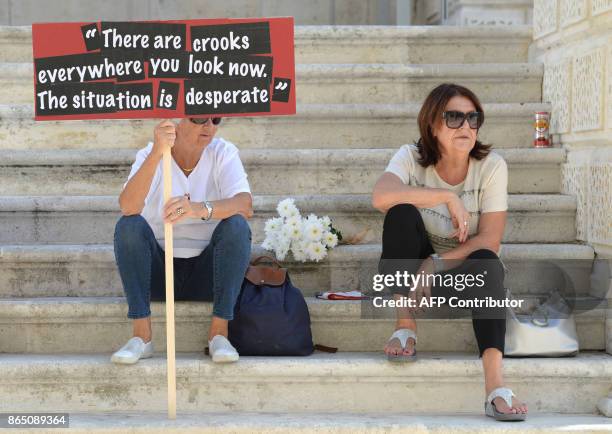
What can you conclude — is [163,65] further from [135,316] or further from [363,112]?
[363,112]

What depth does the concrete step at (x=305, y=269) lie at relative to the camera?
3.76 metres

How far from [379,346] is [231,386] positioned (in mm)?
629

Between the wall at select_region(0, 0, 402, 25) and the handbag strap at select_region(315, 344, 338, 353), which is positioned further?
the wall at select_region(0, 0, 402, 25)

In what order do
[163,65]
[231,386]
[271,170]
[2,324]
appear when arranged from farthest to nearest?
[271,170] < [2,324] < [231,386] < [163,65]

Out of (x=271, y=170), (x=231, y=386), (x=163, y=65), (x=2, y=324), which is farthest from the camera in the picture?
(x=271, y=170)

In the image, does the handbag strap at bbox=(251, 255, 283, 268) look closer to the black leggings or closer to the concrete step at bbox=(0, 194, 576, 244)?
the concrete step at bbox=(0, 194, 576, 244)

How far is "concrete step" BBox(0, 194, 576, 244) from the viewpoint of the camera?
4012 mm

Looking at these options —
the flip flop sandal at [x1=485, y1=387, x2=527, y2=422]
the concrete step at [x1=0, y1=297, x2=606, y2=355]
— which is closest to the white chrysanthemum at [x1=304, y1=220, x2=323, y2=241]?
the concrete step at [x1=0, y1=297, x2=606, y2=355]

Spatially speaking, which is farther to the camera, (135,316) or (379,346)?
(379,346)

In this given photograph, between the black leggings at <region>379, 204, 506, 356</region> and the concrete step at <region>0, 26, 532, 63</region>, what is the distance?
1746 millimetres

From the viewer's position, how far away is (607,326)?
11.8ft

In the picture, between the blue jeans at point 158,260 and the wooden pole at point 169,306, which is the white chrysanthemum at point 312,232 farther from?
the wooden pole at point 169,306

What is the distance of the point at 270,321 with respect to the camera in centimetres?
341

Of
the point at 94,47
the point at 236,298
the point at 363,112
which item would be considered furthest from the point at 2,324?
the point at 363,112
